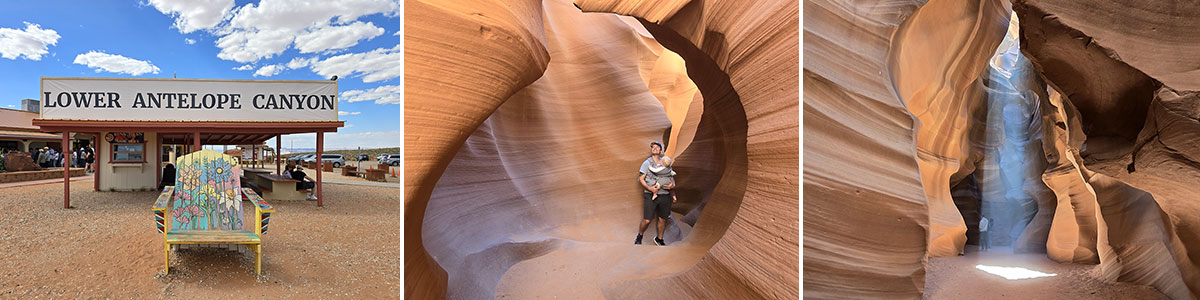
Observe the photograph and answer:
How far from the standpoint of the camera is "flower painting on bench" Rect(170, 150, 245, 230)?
362 cm

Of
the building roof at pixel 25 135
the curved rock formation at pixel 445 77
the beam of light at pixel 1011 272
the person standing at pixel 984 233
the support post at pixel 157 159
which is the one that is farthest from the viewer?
the building roof at pixel 25 135

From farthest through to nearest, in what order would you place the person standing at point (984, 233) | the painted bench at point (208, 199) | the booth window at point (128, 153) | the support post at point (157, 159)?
1. the support post at point (157, 159)
2. the booth window at point (128, 153)
3. the person standing at point (984, 233)
4. the painted bench at point (208, 199)

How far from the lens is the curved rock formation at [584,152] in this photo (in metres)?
1.24

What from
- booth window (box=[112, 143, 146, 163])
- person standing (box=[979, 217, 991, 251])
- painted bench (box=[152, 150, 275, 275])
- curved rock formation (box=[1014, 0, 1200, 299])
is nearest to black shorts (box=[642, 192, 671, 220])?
curved rock formation (box=[1014, 0, 1200, 299])

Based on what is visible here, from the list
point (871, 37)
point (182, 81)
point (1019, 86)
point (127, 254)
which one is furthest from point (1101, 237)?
point (182, 81)

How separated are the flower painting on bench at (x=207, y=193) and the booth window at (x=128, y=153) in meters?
7.32

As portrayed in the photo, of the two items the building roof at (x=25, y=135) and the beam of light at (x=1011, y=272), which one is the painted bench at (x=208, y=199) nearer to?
the beam of light at (x=1011, y=272)

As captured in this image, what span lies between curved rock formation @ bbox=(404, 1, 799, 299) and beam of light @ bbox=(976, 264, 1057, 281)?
328 cm

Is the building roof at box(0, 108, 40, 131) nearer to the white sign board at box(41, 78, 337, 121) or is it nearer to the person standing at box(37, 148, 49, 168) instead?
the person standing at box(37, 148, 49, 168)

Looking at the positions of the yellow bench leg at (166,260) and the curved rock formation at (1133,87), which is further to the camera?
the yellow bench leg at (166,260)

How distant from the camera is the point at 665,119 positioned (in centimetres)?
369

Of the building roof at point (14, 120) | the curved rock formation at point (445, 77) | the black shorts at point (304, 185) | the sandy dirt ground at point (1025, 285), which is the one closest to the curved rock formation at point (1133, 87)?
the sandy dirt ground at point (1025, 285)

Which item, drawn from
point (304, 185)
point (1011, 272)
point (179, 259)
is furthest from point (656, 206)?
point (304, 185)

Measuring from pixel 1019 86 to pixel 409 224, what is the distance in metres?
7.96
